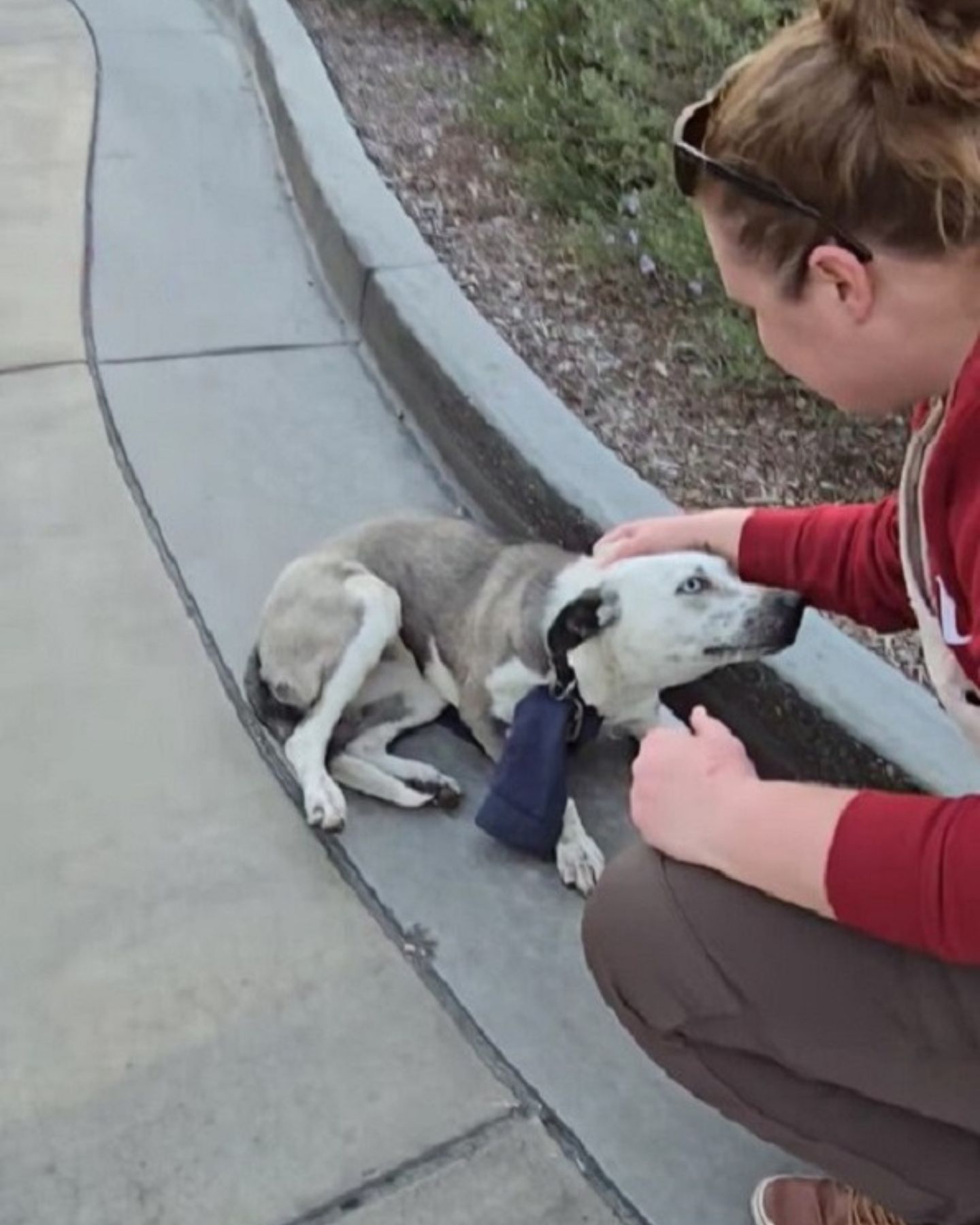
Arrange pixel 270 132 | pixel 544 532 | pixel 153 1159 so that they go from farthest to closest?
1. pixel 270 132
2. pixel 544 532
3. pixel 153 1159

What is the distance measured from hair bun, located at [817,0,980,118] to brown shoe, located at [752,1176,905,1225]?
140cm

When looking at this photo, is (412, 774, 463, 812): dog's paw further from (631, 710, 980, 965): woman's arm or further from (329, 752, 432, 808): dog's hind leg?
(631, 710, 980, 965): woman's arm

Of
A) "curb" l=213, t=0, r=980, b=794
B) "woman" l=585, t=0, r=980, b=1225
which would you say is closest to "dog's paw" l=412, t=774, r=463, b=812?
"curb" l=213, t=0, r=980, b=794

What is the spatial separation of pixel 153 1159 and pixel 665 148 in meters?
3.16

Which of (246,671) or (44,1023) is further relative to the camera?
(246,671)

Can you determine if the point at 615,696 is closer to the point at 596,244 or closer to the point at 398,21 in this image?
the point at 596,244

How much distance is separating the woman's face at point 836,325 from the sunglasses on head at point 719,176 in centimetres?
1

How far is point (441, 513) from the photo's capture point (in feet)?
13.3

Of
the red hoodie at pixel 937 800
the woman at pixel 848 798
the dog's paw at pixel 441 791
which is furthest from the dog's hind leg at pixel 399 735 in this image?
the red hoodie at pixel 937 800

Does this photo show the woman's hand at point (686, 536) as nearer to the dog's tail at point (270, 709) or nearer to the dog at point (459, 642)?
the dog at point (459, 642)

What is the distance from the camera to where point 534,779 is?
3254mm

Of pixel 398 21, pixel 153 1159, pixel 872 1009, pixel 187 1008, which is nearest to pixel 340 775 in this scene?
pixel 187 1008

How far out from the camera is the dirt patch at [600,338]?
4.19 m

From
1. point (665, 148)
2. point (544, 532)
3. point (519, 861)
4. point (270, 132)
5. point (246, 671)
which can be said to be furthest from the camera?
point (270, 132)
